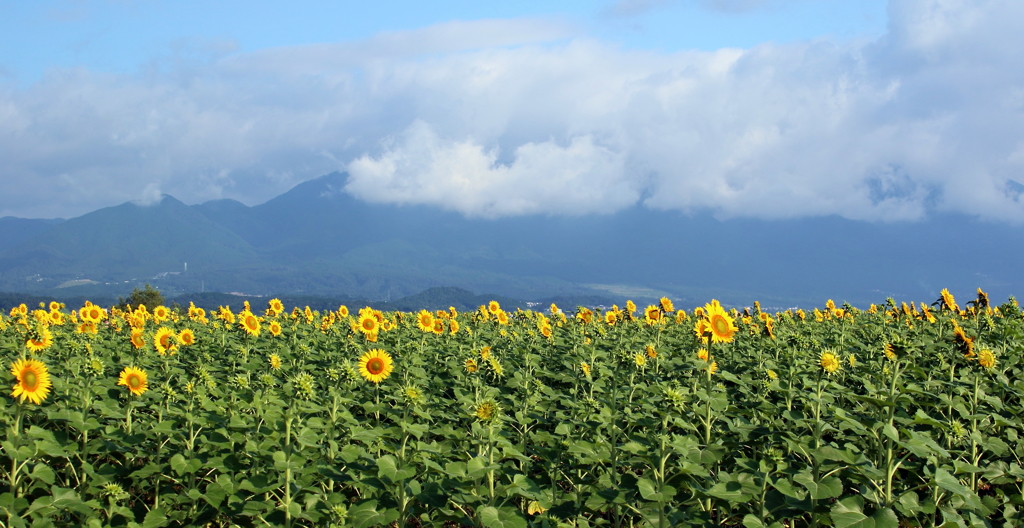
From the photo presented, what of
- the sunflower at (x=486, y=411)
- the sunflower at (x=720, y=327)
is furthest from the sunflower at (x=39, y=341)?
the sunflower at (x=720, y=327)

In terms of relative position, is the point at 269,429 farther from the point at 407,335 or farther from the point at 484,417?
the point at 407,335

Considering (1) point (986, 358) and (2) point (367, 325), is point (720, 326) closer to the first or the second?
(1) point (986, 358)

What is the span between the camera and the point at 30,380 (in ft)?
20.7

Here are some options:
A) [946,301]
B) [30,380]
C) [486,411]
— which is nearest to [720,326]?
[486,411]

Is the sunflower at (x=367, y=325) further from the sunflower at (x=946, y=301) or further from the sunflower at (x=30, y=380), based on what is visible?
the sunflower at (x=946, y=301)

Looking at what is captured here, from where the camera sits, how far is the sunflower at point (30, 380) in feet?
20.3

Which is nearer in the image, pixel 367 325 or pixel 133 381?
pixel 133 381

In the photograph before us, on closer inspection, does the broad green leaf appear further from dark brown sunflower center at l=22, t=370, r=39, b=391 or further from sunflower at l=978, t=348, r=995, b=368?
sunflower at l=978, t=348, r=995, b=368

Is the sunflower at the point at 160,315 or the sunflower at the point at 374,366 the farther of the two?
the sunflower at the point at 160,315

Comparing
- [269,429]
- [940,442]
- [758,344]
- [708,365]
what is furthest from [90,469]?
[758,344]

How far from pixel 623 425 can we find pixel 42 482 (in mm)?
6342

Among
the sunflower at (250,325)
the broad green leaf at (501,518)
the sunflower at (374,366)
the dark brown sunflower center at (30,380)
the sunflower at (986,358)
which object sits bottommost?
the broad green leaf at (501,518)

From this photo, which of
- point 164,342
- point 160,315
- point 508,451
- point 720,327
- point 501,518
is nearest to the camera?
point 501,518

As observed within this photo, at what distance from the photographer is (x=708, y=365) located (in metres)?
6.47
